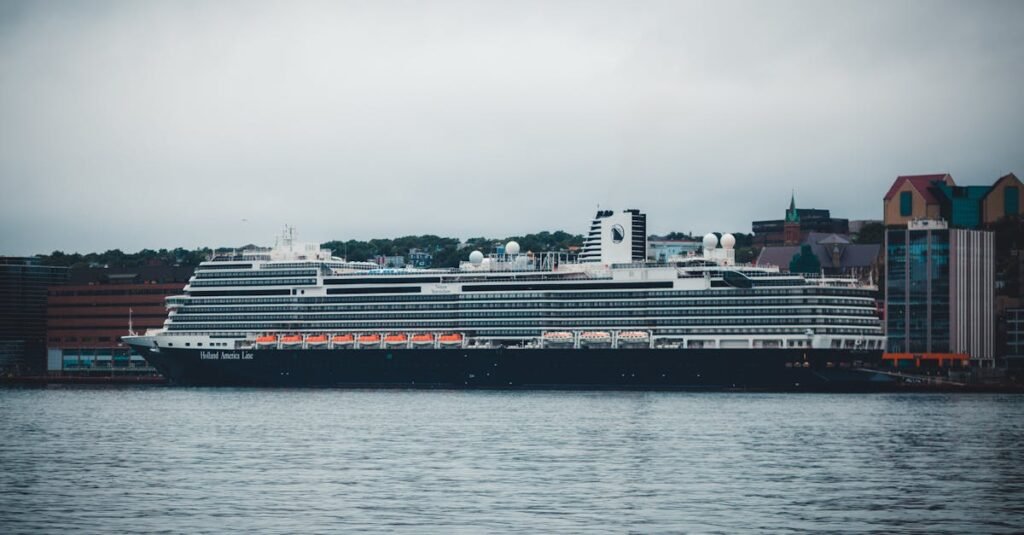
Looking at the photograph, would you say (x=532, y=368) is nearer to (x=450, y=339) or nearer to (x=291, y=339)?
(x=450, y=339)

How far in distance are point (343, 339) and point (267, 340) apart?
25.3 feet

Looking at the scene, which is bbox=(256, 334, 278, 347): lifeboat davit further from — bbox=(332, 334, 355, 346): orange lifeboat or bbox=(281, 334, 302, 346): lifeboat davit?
bbox=(332, 334, 355, 346): orange lifeboat

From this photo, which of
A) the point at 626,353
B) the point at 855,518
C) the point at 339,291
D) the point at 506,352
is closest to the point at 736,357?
the point at 626,353

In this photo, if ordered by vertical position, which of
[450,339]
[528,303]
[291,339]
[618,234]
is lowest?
[291,339]

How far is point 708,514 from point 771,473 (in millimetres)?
12919

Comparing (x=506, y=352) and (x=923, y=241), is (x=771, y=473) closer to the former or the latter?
(x=506, y=352)

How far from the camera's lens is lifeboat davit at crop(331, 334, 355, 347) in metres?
148

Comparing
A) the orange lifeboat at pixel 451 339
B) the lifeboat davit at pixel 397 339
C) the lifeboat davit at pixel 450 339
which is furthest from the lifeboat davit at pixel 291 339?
the orange lifeboat at pixel 451 339

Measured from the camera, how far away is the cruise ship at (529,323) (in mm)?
131875

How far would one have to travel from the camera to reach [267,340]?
15012 cm

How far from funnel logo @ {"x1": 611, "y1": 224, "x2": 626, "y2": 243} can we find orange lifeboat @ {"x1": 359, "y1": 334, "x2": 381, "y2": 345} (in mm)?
23235

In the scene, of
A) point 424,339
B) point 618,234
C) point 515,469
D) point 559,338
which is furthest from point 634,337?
point 515,469

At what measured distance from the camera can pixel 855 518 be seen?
166 feet

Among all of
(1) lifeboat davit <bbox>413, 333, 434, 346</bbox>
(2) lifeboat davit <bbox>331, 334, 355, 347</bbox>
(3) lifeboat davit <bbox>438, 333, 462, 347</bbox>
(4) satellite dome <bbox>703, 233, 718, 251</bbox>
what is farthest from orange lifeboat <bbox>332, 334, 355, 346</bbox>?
(4) satellite dome <bbox>703, 233, 718, 251</bbox>
